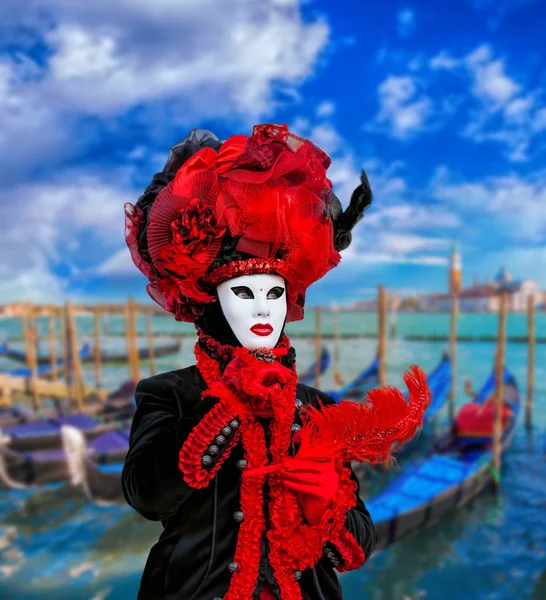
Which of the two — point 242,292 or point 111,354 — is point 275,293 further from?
point 111,354

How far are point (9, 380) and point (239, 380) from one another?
852 centimetres

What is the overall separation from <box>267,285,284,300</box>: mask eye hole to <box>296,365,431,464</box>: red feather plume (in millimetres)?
Result: 172

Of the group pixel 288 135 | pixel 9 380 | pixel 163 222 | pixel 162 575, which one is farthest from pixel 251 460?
pixel 9 380

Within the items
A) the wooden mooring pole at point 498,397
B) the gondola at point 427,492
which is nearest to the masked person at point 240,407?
the gondola at point 427,492

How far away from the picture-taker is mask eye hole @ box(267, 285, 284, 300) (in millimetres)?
789

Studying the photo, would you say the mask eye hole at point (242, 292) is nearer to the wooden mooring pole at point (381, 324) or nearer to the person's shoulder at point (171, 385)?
the person's shoulder at point (171, 385)

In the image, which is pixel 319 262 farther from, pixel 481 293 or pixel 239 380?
pixel 481 293

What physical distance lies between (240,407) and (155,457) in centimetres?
13

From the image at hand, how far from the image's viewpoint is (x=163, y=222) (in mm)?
780

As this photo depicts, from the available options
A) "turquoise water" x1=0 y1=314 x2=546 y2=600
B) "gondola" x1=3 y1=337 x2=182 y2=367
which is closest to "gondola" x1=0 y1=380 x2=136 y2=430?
"turquoise water" x1=0 y1=314 x2=546 y2=600

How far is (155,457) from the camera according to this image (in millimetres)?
694

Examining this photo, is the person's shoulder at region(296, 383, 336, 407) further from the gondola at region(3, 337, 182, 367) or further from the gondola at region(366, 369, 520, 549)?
the gondola at region(3, 337, 182, 367)

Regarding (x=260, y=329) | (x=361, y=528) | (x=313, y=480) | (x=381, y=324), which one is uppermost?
(x=260, y=329)

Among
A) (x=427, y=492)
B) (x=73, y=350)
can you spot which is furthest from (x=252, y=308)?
(x=73, y=350)
